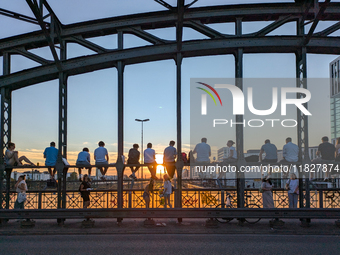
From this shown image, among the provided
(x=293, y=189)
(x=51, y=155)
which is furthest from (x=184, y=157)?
(x=51, y=155)

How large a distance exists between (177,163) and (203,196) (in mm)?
6516

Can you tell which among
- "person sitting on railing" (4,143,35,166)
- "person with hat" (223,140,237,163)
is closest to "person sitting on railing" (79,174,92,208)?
"person sitting on railing" (4,143,35,166)

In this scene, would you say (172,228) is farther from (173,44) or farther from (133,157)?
(173,44)

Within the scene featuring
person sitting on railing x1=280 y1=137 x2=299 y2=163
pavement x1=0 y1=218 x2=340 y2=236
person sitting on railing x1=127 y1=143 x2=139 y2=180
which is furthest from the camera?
person sitting on railing x1=127 y1=143 x2=139 y2=180

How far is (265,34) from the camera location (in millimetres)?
12453

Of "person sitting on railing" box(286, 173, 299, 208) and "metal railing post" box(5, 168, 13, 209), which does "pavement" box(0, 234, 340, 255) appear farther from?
"person sitting on railing" box(286, 173, 299, 208)

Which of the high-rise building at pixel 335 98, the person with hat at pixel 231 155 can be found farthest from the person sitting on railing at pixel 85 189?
the high-rise building at pixel 335 98

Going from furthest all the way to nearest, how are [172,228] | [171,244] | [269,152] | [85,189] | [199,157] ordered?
[85,189], [269,152], [199,157], [172,228], [171,244]

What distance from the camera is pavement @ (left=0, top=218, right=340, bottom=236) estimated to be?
10.0 m

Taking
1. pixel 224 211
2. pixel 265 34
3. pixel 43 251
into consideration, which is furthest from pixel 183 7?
pixel 43 251

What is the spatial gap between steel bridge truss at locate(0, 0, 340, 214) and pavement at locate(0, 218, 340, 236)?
2.84 feet

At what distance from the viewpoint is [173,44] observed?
479 inches

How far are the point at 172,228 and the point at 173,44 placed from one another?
636cm

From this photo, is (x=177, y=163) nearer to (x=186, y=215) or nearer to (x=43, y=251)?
(x=186, y=215)
